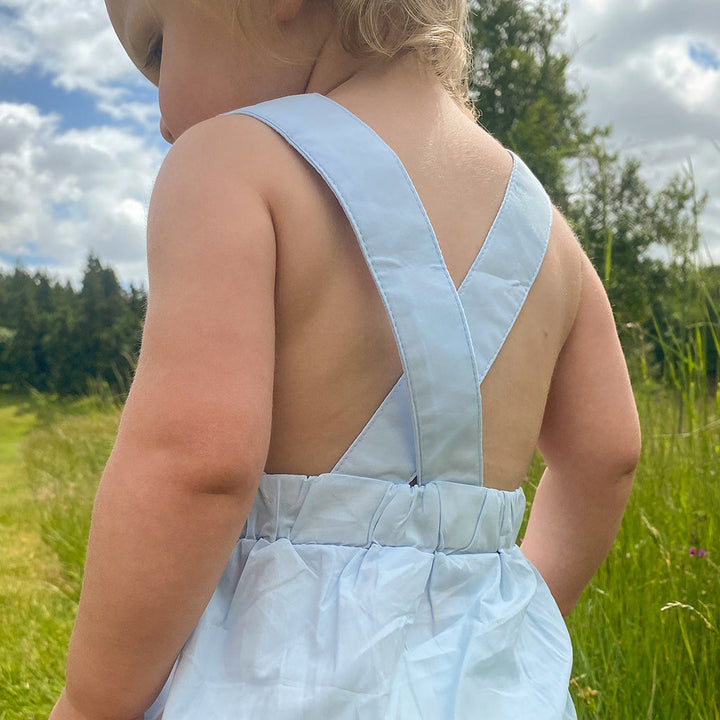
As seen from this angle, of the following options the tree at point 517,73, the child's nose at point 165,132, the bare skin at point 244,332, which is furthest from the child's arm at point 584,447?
the tree at point 517,73

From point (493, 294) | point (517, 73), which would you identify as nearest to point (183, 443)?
point (493, 294)

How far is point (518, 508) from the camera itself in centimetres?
97

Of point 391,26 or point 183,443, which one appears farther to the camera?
point 391,26

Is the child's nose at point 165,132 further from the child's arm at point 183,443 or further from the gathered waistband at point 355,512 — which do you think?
the gathered waistband at point 355,512

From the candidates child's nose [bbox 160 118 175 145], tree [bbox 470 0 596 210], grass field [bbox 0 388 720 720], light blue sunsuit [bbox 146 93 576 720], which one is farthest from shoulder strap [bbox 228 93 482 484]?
tree [bbox 470 0 596 210]

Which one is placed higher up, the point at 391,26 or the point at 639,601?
the point at 391,26

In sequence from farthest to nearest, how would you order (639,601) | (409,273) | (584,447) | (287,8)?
(639,601)
(584,447)
(287,8)
(409,273)

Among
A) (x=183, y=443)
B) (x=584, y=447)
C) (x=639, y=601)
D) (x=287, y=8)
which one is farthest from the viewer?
(x=639, y=601)

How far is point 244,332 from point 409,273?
0.61 ft

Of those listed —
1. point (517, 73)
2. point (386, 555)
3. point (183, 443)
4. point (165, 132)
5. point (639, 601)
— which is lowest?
point (639, 601)

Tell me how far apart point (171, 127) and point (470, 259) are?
0.46 meters

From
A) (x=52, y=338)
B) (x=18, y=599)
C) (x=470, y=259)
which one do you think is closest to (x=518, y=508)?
(x=470, y=259)

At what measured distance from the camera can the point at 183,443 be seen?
70 cm

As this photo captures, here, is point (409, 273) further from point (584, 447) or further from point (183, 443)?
point (584, 447)
